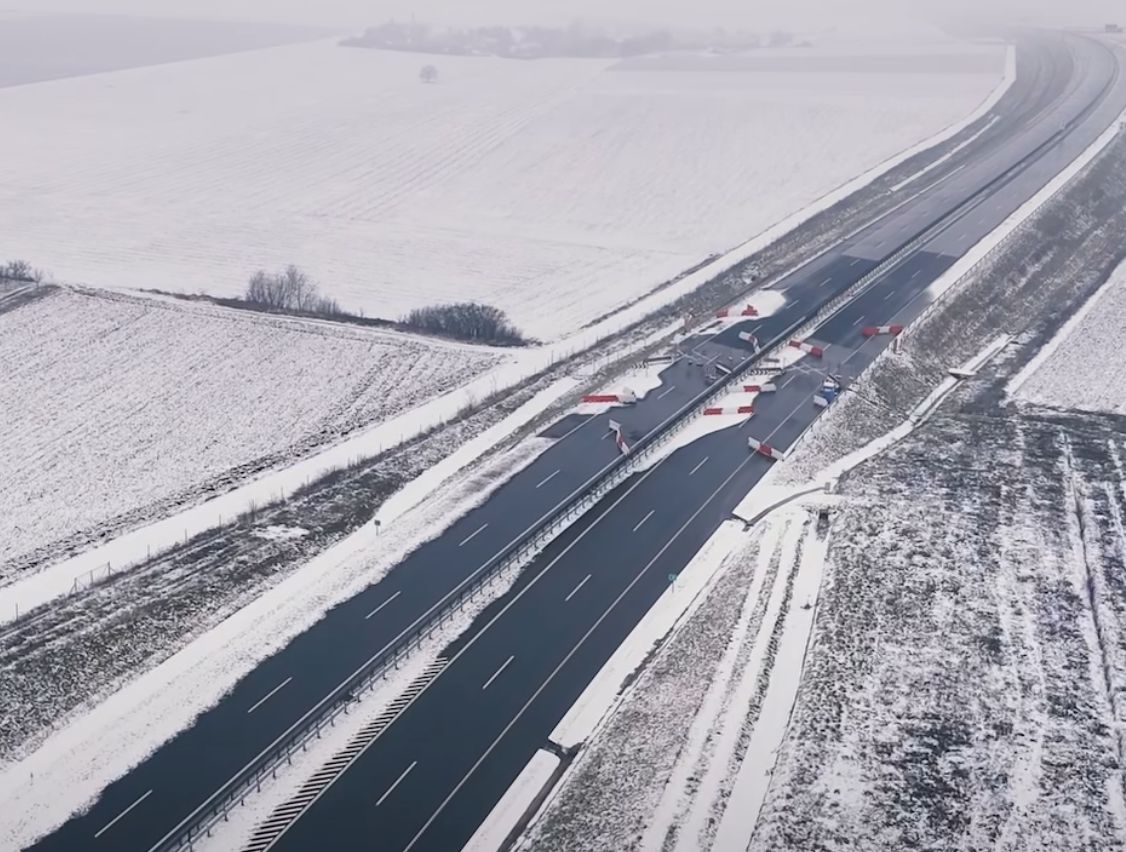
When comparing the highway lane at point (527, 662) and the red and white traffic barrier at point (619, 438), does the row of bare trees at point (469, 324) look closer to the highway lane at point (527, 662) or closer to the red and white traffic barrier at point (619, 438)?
the red and white traffic barrier at point (619, 438)

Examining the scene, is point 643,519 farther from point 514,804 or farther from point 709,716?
point 514,804

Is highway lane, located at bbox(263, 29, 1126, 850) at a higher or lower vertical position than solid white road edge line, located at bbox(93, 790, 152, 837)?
lower

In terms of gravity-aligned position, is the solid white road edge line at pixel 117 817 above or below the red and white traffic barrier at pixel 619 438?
above

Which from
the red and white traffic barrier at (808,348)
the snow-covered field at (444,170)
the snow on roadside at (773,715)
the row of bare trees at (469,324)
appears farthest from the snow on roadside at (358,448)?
the snow on roadside at (773,715)

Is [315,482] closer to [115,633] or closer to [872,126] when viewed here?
[115,633]

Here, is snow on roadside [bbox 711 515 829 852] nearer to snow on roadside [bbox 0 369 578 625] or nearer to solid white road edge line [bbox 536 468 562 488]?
solid white road edge line [bbox 536 468 562 488]

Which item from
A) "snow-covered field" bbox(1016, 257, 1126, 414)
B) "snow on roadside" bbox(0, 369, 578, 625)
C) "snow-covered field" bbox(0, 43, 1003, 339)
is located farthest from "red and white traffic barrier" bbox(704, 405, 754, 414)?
"snow-covered field" bbox(1016, 257, 1126, 414)

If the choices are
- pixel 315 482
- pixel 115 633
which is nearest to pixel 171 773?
pixel 115 633
